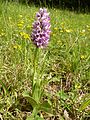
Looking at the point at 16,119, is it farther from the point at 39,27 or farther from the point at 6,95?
the point at 39,27

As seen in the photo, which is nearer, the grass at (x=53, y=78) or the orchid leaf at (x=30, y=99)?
the orchid leaf at (x=30, y=99)

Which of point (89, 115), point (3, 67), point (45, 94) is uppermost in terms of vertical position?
point (3, 67)

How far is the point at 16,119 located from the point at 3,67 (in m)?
0.59

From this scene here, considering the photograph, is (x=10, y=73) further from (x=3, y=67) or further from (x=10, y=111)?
(x=10, y=111)

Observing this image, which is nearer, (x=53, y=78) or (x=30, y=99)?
(x=30, y=99)

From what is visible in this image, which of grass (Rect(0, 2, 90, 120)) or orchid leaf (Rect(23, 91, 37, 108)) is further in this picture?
grass (Rect(0, 2, 90, 120))

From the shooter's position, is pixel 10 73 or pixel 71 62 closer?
pixel 10 73

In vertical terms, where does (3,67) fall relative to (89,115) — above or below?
above

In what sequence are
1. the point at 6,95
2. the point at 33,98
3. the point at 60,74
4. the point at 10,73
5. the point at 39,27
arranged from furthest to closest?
the point at 60,74 < the point at 10,73 < the point at 6,95 < the point at 33,98 < the point at 39,27

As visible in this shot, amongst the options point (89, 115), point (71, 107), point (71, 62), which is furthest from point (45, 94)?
point (71, 62)

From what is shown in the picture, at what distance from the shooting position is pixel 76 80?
2.48 m

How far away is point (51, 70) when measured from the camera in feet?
8.71

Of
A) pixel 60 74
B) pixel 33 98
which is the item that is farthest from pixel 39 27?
pixel 60 74

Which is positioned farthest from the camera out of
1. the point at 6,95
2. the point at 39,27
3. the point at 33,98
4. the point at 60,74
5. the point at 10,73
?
the point at 60,74
